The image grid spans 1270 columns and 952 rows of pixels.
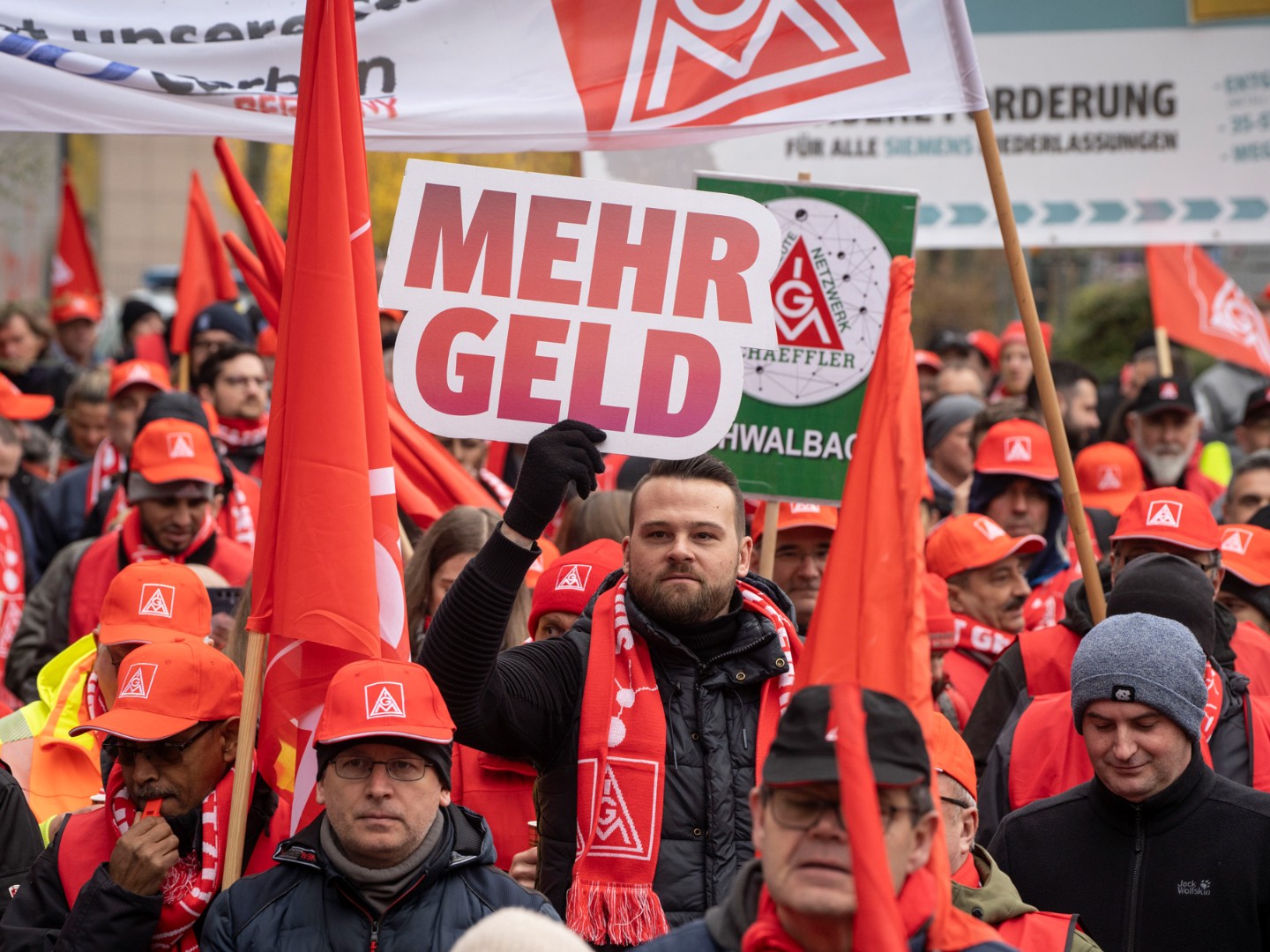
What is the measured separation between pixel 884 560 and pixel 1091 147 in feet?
25.4

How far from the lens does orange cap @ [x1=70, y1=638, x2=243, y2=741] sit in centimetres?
434

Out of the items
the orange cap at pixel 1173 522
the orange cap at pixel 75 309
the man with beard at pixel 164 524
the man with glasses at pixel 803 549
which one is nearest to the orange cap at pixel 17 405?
the man with beard at pixel 164 524

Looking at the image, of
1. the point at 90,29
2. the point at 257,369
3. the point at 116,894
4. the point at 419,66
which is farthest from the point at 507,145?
the point at 257,369

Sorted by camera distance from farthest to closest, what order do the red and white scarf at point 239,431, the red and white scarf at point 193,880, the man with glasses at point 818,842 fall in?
the red and white scarf at point 239,431
the red and white scarf at point 193,880
the man with glasses at point 818,842

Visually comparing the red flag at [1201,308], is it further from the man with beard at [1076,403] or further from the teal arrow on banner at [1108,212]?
the teal arrow on banner at [1108,212]

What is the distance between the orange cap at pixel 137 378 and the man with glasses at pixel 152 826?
207 inches

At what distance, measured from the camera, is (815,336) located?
5.75 m

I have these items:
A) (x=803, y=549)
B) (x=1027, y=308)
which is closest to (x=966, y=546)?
(x=803, y=549)

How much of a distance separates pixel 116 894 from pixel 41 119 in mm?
2219

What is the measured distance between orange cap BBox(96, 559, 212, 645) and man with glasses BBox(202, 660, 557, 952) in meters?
1.39

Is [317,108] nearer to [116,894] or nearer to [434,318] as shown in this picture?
[434,318]

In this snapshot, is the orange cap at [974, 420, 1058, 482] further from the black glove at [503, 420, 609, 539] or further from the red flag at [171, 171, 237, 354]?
the red flag at [171, 171, 237, 354]

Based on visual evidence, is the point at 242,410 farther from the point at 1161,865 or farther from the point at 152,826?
the point at 1161,865

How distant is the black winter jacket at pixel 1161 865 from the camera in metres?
4.35
